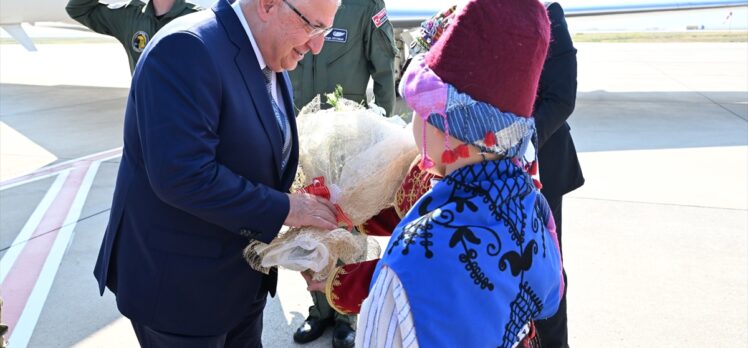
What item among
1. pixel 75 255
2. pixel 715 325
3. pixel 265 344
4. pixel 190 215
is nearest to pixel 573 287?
pixel 715 325

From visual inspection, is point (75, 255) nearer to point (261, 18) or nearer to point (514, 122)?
point (261, 18)

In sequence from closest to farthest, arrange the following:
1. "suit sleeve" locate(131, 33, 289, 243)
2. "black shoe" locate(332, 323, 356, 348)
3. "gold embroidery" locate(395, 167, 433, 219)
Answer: "suit sleeve" locate(131, 33, 289, 243)
"gold embroidery" locate(395, 167, 433, 219)
"black shoe" locate(332, 323, 356, 348)

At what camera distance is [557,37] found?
227cm

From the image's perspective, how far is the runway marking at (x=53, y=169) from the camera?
6030mm

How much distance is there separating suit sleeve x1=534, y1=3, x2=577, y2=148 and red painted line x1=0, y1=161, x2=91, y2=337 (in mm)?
2922

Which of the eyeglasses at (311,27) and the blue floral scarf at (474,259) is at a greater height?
the eyeglasses at (311,27)

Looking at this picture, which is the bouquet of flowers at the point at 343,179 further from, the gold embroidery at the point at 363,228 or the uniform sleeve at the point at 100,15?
the uniform sleeve at the point at 100,15

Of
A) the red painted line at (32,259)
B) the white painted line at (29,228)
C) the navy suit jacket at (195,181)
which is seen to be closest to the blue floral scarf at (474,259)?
the navy suit jacket at (195,181)

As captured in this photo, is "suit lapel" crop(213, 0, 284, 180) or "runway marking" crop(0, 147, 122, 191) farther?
"runway marking" crop(0, 147, 122, 191)

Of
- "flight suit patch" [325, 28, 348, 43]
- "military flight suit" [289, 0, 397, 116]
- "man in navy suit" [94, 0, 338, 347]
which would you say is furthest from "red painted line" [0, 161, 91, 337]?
"flight suit patch" [325, 28, 348, 43]

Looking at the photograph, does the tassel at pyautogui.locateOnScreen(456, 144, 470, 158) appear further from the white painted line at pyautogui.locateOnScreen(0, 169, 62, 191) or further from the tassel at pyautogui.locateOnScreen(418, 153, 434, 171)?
the white painted line at pyautogui.locateOnScreen(0, 169, 62, 191)

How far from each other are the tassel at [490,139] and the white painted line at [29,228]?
380 centimetres

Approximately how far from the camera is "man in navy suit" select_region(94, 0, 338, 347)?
4.75ft

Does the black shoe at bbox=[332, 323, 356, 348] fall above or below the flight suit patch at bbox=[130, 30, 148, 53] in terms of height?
below
